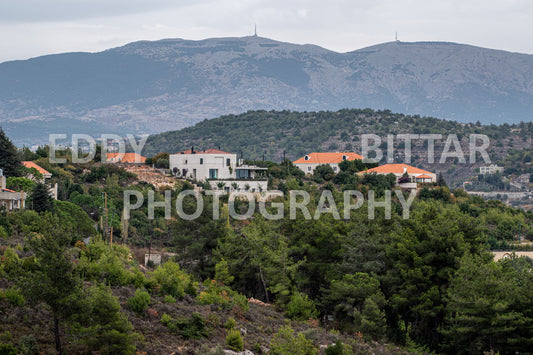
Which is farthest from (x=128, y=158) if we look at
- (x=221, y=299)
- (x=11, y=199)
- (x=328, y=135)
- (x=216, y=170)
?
(x=328, y=135)

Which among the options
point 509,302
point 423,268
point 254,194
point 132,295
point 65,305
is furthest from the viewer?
point 254,194

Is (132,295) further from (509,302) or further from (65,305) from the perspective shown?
(509,302)

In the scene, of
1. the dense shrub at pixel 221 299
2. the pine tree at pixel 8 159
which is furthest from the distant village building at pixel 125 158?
the dense shrub at pixel 221 299

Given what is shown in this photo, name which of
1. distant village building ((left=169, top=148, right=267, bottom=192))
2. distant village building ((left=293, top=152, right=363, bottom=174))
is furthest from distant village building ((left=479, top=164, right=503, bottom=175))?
distant village building ((left=169, top=148, right=267, bottom=192))

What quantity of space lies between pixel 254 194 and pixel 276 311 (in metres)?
30.4

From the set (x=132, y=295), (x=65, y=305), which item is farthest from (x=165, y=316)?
(x=65, y=305)

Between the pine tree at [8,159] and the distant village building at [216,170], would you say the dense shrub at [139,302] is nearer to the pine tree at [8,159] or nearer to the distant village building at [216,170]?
the pine tree at [8,159]

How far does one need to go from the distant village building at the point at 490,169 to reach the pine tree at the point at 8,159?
111 metres

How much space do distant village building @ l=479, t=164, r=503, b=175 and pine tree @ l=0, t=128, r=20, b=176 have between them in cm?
11104

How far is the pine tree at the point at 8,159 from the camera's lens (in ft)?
159

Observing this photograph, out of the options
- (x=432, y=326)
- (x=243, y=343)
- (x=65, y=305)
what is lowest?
(x=432, y=326)

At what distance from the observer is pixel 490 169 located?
467 feet

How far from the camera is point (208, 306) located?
87.9ft

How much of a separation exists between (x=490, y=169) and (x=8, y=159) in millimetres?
114103
